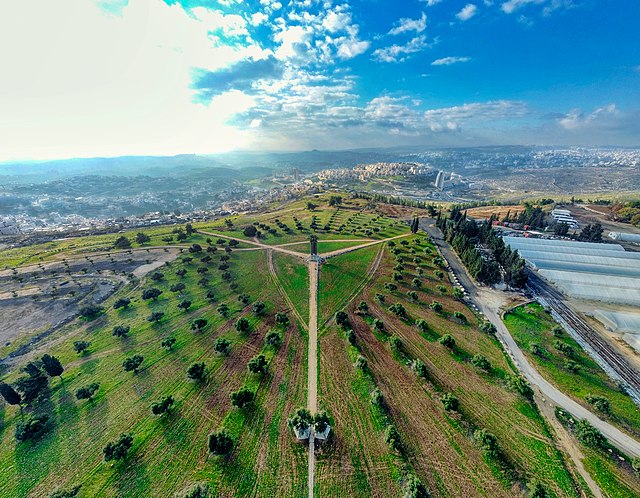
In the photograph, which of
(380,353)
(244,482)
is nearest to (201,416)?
(244,482)

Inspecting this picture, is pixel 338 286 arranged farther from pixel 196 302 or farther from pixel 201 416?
pixel 201 416

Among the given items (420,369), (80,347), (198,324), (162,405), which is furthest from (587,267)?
(80,347)

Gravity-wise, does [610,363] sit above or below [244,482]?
below

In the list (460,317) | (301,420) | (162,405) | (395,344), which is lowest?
(460,317)

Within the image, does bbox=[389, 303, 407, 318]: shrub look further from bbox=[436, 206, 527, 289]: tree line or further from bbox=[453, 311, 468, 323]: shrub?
bbox=[436, 206, 527, 289]: tree line

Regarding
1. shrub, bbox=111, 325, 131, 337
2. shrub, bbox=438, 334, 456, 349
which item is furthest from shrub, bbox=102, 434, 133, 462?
shrub, bbox=438, 334, 456, 349

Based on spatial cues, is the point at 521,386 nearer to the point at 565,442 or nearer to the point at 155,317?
the point at 565,442

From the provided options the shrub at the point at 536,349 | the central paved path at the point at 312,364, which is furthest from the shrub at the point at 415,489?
the shrub at the point at 536,349
